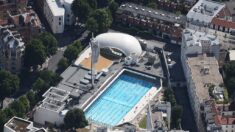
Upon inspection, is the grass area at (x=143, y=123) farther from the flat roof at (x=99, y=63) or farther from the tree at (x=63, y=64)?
the tree at (x=63, y=64)

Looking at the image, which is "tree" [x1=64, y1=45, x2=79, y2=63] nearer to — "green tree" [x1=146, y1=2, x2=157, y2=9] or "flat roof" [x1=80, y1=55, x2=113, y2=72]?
"flat roof" [x1=80, y1=55, x2=113, y2=72]

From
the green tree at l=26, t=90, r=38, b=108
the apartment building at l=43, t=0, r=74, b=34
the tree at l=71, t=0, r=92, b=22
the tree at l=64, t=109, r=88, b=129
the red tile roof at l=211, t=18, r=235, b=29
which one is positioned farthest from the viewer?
the tree at l=71, t=0, r=92, b=22

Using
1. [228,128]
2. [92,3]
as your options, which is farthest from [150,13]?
[228,128]

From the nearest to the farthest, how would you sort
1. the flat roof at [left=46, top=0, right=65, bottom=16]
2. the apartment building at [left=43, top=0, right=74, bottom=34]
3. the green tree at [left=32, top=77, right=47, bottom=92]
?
the green tree at [left=32, top=77, right=47, bottom=92], the apartment building at [left=43, top=0, right=74, bottom=34], the flat roof at [left=46, top=0, right=65, bottom=16]

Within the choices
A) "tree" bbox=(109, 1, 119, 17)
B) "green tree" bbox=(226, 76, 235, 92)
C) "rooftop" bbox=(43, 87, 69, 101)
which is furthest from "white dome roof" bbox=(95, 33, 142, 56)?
"green tree" bbox=(226, 76, 235, 92)

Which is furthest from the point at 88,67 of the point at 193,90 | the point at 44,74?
the point at 193,90

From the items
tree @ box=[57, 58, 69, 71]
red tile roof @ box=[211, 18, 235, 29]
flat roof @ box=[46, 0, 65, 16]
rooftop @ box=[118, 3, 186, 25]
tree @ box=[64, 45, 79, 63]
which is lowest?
tree @ box=[57, 58, 69, 71]
